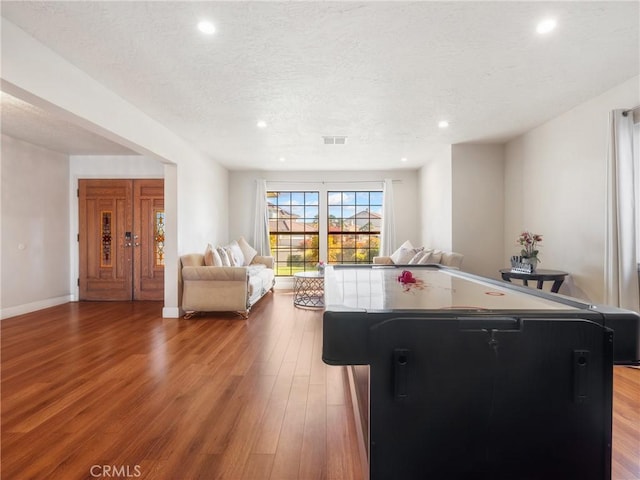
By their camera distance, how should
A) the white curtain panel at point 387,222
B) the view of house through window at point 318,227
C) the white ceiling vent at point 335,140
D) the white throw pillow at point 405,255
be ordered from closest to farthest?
the white ceiling vent at point 335,140, the white throw pillow at point 405,255, the white curtain panel at point 387,222, the view of house through window at point 318,227

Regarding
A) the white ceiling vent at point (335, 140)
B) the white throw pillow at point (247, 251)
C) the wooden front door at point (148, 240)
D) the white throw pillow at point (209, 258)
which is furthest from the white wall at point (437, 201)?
the wooden front door at point (148, 240)

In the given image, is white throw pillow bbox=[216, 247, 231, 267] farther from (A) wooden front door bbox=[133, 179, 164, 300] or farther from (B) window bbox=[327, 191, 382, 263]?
(B) window bbox=[327, 191, 382, 263]

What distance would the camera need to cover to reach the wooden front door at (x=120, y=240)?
5.54 meters

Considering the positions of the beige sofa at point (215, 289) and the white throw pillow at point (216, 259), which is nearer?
the beige sofa at point (215, 289)

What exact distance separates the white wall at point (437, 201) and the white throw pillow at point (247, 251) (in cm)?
343

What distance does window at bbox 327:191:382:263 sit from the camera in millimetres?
7004

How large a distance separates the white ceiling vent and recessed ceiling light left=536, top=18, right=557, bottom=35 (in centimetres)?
263

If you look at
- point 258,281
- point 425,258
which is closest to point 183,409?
point 258,281

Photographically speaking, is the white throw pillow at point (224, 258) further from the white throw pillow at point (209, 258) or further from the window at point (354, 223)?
the window at point (354, 223)

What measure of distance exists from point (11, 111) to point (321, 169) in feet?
15.3

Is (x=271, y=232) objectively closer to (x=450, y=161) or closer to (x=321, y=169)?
(x=321, y=169)

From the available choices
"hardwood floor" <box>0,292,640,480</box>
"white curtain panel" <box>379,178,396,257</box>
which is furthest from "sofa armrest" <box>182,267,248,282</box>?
"white curtain panel" <box>379,178,396,257</box>

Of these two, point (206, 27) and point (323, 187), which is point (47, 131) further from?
point (323, 187)

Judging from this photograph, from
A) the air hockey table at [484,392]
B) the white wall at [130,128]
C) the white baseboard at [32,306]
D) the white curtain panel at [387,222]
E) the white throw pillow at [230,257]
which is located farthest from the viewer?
the white curtain panel at [387,222]
